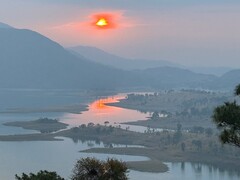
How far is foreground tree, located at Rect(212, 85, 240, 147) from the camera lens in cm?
1233

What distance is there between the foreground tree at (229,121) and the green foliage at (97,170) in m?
3.48

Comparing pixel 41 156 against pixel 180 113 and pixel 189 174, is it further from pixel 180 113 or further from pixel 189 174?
pixel 180 113

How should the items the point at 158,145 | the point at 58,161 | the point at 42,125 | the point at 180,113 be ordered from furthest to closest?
the point at 180,113 < the point at 42,125 < the point at 158,145 < the point at 58,161

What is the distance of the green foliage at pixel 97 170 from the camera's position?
1410 cm

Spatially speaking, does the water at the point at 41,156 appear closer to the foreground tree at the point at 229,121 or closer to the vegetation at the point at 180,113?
the vegetation at the point at 180,113

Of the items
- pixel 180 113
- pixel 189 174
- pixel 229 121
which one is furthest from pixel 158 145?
pixel 229 121

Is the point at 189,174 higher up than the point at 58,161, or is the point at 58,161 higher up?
the point at 58,161

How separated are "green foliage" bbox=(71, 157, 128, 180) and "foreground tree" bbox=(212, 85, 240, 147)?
3.48m

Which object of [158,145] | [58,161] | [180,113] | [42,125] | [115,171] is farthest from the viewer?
[180,113]

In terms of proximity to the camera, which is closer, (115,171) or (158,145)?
(115,171)

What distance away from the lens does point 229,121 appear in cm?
1241

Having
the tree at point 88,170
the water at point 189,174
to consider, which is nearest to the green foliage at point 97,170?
the tree at point 88,170

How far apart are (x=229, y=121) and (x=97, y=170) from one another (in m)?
4.54

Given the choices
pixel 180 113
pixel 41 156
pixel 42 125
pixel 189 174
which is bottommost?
pixel 189 174
